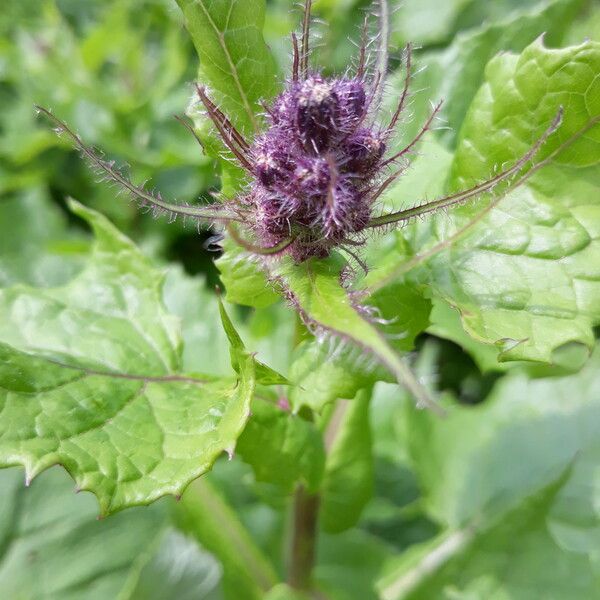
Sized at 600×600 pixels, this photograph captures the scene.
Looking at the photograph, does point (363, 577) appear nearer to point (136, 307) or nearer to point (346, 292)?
point (136, 307)

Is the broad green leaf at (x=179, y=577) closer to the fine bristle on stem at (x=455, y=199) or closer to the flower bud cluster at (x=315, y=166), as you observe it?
the flower bud cluster at (x=315, y=166)

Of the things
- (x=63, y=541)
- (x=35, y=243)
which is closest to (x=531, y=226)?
(x=63, y=541)

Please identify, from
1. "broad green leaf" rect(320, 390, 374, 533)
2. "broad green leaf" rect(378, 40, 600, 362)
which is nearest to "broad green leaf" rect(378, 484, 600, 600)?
"broad green leaf" rect(320, 390, 374, 533)

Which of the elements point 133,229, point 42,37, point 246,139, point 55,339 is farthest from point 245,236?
point 42,37

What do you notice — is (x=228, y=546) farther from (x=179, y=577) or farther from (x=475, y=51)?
(x=475, y=51)

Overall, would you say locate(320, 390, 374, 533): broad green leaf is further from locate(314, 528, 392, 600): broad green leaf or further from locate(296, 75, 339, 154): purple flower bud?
locate(296, 75, 339, 154): purple flower bud
